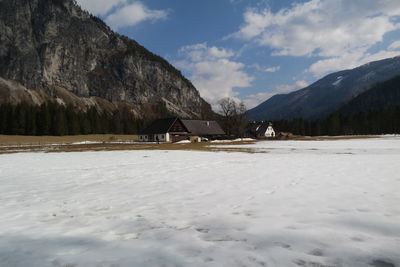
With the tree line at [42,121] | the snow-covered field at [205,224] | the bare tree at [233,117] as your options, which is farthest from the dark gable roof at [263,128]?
the snow-covered field at [205,224]

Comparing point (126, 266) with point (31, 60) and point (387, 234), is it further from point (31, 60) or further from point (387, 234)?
point (31, 60)

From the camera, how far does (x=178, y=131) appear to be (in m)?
77.6

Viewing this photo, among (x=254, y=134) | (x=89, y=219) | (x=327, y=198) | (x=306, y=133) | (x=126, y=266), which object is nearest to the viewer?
(x=126, y=266)

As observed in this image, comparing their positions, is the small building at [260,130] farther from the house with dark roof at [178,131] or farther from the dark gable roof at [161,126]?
the dark gable roof at [161,126]

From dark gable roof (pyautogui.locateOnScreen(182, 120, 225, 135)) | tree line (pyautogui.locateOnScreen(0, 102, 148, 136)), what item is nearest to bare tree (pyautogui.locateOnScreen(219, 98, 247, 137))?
dark gable roof (pyautogui.locateOnScreen(182, 120, 225, 135))

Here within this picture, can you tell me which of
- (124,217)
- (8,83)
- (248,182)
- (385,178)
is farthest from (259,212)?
(8,83)

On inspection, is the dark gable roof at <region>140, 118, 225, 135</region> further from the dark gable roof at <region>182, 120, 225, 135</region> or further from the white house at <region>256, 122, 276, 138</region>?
the white house at <region>256, 122, 276, 138</region>

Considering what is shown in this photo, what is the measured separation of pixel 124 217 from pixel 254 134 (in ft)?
374

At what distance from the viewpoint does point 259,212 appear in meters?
6.07

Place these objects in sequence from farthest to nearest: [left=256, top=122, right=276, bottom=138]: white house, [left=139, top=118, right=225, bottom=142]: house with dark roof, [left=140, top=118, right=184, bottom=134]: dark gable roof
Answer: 1. [left=256, top=122, right=276, bottom=138]: white house
2. [left=140, top=118, right=184, bottom=134]: dark gable roof
3. [left=139, top=118, right=225, bottom=142]: house with dark roof

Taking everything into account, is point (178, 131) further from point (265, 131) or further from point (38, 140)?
point (265, 131)

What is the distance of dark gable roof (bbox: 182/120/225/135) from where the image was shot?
79588 millimetres

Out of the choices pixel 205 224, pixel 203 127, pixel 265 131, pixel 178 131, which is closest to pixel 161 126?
pixel 178 131

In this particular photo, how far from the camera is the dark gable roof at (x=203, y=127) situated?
7959cm
